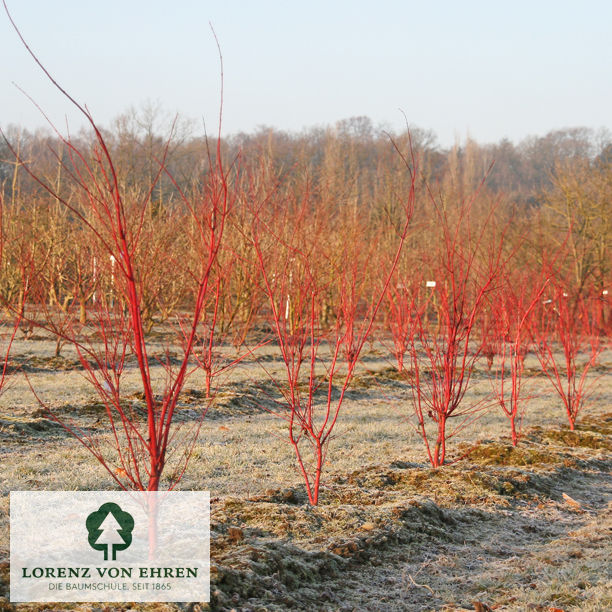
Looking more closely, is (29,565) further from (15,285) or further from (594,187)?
(594,187)

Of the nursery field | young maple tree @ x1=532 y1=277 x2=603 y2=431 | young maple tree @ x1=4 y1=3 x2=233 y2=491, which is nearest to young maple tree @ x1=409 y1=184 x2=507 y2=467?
the nursery field

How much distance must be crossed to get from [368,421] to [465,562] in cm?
351

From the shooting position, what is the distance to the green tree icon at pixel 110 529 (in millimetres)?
2870

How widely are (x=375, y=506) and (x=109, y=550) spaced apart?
1.62 meters

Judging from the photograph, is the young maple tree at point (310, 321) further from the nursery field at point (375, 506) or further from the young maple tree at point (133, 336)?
the young maple tree at point (133, 336)

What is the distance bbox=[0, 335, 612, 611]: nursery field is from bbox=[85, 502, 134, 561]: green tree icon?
0.37 m

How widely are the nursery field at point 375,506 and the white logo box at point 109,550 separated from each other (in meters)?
0.07

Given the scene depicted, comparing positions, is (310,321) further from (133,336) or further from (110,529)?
(110,529)

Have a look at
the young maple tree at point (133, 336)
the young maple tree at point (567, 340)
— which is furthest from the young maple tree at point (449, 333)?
the young maple tree at point (133, 336)

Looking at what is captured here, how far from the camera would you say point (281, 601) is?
2.62 m

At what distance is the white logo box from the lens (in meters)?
2.49

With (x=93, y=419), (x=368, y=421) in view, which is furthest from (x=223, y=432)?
(x=368, y=421)

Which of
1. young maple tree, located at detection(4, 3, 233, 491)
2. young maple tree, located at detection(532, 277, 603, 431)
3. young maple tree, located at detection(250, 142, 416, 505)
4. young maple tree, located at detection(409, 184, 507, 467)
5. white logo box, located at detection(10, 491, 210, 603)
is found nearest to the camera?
young maple tree, located at detection(4, 3, 233, 491)

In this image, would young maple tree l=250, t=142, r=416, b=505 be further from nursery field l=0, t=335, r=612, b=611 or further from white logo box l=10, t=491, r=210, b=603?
white logo box l=10, t=491, r=210, b=603
